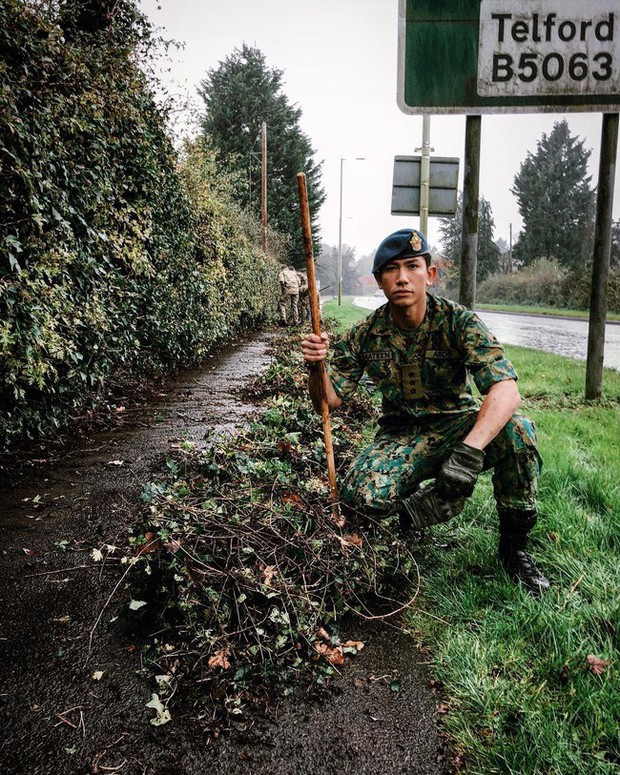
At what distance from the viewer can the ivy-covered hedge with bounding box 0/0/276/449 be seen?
3.62 m

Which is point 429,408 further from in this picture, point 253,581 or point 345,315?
point 345,315

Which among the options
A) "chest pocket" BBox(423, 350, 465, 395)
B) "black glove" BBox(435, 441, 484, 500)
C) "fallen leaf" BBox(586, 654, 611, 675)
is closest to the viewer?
"fallen leaf" BBox(586, 654, 611, 675)

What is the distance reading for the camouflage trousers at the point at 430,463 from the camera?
264cm

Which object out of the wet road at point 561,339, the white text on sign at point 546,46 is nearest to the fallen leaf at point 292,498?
the white text on sign at point 546,46

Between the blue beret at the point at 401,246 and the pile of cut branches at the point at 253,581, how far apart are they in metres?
1.43

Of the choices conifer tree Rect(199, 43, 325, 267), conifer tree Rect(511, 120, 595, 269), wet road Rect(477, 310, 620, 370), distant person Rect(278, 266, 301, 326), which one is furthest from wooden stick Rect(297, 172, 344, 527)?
conifer tree Rect(511, 120, 595, 269)

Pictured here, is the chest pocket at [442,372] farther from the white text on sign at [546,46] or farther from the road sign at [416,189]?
the road sign at [416,189]

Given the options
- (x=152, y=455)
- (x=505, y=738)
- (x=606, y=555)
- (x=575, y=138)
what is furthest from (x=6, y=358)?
(x=575, y=138)

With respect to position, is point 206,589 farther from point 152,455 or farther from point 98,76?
point 98,76

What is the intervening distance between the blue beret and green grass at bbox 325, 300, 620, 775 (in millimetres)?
1680

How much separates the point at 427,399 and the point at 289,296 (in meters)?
14.9

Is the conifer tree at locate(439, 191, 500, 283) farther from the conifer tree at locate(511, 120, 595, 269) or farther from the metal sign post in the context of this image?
the metal sign post

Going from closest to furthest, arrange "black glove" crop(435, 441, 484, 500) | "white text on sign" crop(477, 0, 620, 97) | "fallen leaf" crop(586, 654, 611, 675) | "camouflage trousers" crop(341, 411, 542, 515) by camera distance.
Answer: "fallen leaf" crop(586, 654, 611, 675) → "black glove" crop(435, 441, 484, 500) → "camouflage trousers" crop(341, 411, 542, 515) → "white text on sign" crop(477, 0, 620, 97)

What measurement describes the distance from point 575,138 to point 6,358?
6388 centimetres
